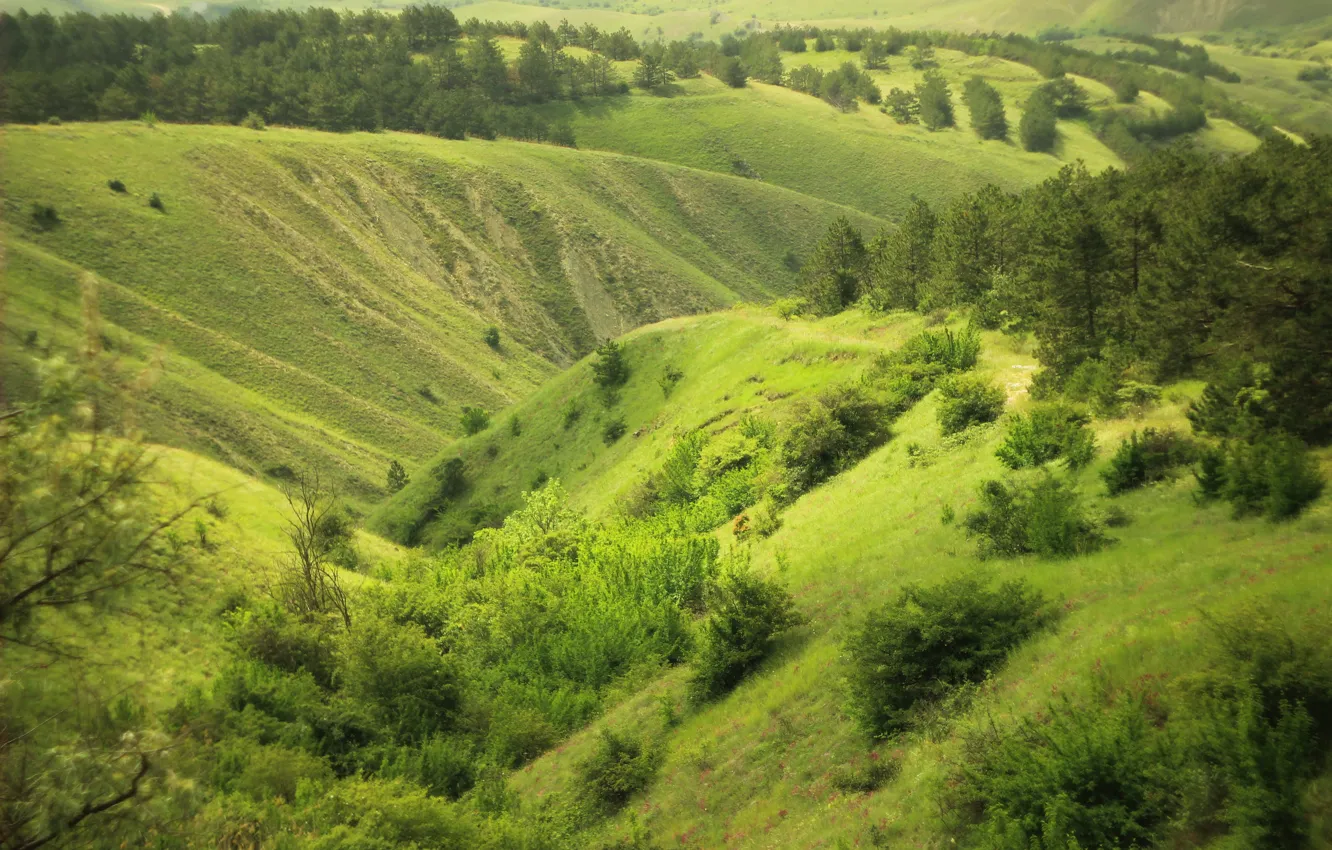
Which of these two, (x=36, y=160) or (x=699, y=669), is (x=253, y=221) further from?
(x=699, y=669)

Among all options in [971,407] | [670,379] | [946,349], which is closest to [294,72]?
[670,379]

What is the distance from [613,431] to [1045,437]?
39.0 meters

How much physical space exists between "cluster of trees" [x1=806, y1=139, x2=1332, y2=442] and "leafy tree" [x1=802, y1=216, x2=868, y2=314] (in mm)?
15668

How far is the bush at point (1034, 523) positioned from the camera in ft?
69.3

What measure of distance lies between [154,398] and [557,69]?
139545 millimetres

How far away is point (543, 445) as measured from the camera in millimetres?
68312

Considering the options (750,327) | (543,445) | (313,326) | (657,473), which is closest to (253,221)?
(313,326)

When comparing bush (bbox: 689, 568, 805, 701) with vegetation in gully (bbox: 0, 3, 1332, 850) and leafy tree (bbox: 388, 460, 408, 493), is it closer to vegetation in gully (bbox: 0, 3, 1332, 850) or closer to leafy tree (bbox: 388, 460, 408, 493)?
vegetation in gully (bbox: 0, 3, 1332, 850)

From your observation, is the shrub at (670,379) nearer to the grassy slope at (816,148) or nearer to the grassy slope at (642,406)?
the grassy slope at (642,406)

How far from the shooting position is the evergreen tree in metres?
66.9

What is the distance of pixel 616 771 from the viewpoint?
73.0 ft

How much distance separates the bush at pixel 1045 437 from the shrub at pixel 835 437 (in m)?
10.2

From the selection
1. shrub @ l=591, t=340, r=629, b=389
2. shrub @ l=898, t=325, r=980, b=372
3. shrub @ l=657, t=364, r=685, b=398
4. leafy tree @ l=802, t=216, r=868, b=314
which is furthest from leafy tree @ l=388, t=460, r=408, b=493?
Answer: shrub @ l=898, t=325, r=980, b=372

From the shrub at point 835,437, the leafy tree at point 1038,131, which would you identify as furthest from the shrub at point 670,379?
the leafy tree at point 1038,131
